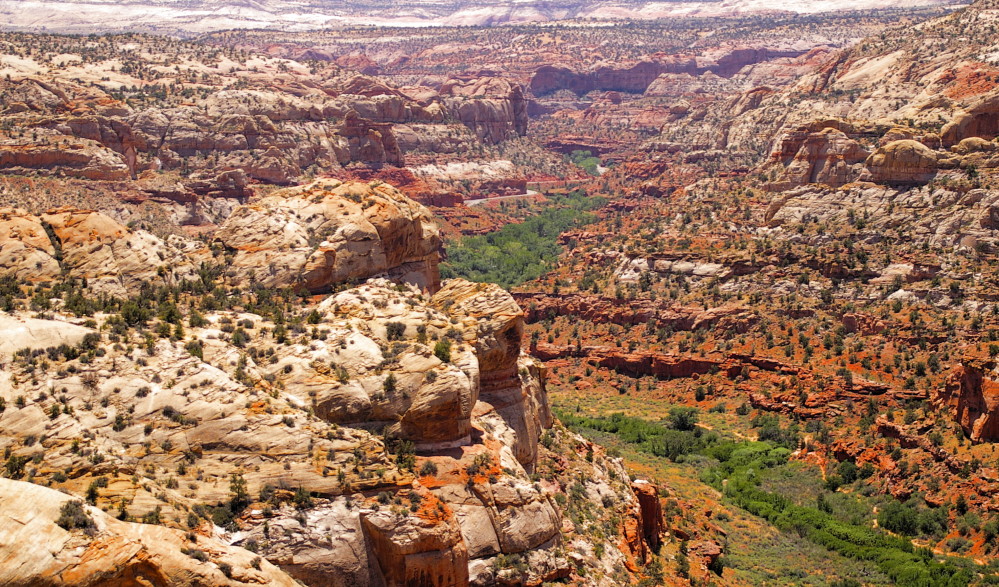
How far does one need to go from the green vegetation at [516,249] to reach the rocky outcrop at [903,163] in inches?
1777

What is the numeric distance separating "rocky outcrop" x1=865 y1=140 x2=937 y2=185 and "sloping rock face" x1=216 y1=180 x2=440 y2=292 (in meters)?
67.8

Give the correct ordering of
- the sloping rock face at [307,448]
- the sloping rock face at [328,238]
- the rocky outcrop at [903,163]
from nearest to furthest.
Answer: the sloping rock face at [307,448]
the sloping rock face at [328,238]
the rocky outcrop at [903,163]

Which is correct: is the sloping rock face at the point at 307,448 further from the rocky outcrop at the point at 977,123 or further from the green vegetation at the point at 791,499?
the rocky outcrop at the point at 977,123

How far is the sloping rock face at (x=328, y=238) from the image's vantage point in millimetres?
52625

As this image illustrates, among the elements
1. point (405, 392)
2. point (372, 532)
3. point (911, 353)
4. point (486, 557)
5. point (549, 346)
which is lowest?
point (549, 346)

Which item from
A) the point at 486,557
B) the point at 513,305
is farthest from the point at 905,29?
the point at 486,557

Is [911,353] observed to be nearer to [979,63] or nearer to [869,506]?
[869,506]

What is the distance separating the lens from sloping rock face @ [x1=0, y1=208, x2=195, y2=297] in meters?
48.7

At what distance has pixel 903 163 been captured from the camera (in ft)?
365

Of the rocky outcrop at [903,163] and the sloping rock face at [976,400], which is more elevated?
the rocky outcrop at [903,163]

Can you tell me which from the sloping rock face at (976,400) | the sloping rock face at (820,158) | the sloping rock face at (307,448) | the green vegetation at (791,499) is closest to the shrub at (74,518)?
the sloping rock face at (307,448)

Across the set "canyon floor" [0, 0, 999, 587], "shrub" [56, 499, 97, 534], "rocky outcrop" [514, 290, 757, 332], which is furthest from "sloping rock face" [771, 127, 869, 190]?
"shrub" [56, 499, 97, 534]

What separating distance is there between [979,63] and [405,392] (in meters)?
112

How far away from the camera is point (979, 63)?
130 meters
